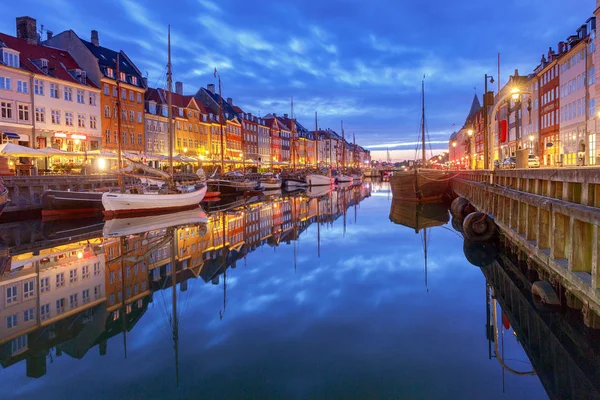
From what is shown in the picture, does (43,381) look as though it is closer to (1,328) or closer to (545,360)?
(1,328)

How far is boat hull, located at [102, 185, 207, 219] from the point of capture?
32125mm

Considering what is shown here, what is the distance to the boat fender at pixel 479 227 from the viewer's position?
21.1 metres

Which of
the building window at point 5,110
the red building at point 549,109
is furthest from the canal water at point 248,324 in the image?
the red building at point 549,109

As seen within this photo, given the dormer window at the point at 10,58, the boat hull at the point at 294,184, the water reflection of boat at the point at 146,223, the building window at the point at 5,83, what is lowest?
the water reflection of boat at the point at 146,223

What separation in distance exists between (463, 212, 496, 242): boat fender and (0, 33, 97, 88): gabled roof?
4418cm

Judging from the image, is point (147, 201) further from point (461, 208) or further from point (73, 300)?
point (461, 208)

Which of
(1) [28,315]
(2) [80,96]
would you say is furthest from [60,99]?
(1) [28,315]

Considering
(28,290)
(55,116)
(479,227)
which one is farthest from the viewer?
(55,116)

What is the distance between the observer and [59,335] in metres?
10.0

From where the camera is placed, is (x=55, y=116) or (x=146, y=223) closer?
(x=146, y=223)

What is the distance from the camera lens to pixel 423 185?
45469 millimetres

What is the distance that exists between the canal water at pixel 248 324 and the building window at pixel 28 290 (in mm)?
58

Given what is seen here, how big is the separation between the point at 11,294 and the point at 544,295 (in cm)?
1461

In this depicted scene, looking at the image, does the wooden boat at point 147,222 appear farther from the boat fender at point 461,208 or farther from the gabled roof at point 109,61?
the gabled roof at point 109,61
